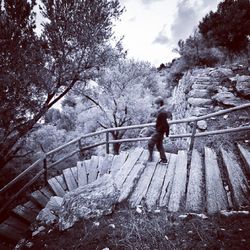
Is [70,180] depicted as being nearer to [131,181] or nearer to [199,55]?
[131,181]

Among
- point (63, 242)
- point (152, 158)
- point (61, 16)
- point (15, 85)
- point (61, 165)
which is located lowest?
point (61, 165)

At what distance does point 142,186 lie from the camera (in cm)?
422

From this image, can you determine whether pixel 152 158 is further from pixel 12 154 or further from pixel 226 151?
pixel 12 154

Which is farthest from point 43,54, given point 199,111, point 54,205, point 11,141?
point 199,111

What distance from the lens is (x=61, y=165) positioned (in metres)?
13.6

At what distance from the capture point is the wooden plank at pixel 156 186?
3.73 metres

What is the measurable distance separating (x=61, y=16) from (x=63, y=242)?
869 centimetres

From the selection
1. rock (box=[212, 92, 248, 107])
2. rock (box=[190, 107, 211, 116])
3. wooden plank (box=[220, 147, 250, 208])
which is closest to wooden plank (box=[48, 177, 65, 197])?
wooden plank (box=[220, 147, 250, 208])

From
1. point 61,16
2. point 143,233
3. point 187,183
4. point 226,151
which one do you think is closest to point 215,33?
point 61,16

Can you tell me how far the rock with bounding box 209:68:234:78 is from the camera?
31.1 ft

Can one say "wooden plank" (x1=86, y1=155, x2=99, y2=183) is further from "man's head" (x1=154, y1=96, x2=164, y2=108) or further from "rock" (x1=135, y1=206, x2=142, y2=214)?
"man's head" (x1=154, y1=96, x2=164, y2=108)

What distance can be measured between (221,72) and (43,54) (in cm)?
832

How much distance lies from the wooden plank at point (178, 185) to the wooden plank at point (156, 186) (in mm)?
275

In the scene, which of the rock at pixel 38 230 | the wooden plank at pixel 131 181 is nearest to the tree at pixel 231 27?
the wooden plank at pixel 131 181
